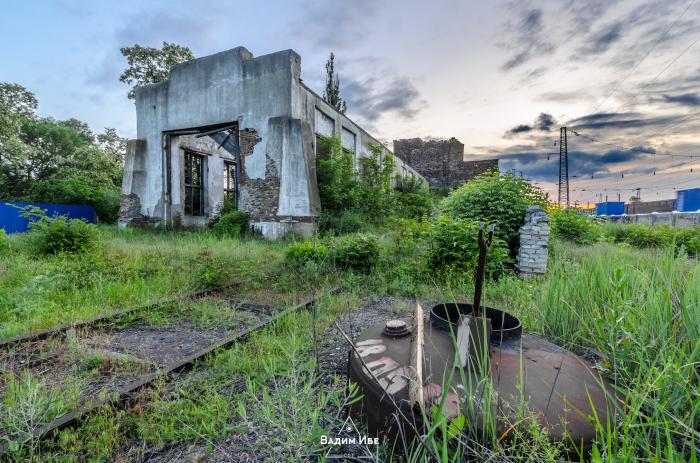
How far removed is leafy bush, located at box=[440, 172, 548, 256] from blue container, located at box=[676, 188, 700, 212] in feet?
93.0

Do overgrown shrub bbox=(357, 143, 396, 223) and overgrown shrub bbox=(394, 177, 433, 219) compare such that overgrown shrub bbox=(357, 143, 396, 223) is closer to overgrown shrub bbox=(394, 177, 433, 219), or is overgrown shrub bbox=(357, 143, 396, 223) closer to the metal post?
overgrown shrub bbox=(394, 177, 433, 219)

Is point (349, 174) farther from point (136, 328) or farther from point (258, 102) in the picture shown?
point (136, 328)

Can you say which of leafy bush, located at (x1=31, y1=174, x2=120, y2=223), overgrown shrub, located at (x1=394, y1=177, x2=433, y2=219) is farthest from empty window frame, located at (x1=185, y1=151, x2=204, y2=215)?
overgrown shrub, located at (x1=394, y1=177, x2=433, y2=219)

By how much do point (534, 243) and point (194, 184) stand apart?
40.9ft

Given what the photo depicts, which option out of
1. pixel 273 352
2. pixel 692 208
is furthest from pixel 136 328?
pixel 692 208

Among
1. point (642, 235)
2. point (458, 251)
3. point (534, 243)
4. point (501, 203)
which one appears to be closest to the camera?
point (458, 251)

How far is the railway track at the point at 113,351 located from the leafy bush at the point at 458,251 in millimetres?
2972

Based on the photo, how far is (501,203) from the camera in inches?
269

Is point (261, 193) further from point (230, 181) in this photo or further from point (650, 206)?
point (650, 206)

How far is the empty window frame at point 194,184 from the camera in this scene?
12.8 m

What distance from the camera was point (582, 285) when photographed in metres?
2.67

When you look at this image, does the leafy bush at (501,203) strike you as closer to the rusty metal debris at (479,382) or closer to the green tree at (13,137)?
the rusty metal debris at (479,382)

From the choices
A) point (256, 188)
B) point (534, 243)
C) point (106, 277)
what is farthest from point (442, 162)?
point (106, 277)

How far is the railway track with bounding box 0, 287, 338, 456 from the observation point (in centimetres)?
213
